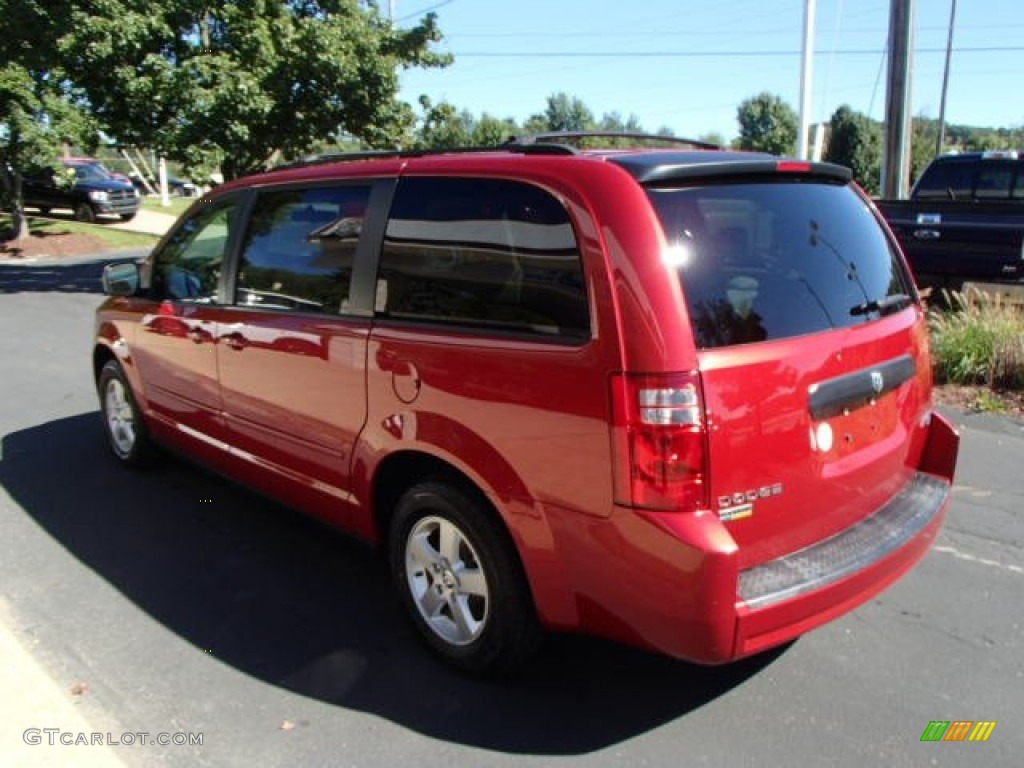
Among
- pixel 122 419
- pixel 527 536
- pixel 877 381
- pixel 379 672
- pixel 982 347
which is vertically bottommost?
pixel 379 672

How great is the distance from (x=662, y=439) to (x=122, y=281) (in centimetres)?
374

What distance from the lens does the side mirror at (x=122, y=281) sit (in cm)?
489

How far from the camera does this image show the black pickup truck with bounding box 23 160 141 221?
26.3 metres

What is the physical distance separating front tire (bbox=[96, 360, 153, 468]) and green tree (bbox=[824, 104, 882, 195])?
4016 cm

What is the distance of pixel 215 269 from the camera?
167 inches

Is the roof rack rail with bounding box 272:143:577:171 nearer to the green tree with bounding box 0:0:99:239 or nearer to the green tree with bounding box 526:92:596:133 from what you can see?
the green tree with bounding box 0:0:99:239

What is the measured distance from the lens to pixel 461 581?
9.86ft

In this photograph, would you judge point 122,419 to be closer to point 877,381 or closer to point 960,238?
point 877,381

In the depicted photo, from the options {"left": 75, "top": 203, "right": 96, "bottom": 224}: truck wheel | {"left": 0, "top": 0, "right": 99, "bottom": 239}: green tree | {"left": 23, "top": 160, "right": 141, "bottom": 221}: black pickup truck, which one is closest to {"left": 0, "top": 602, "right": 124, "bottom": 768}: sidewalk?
{"left": 0, "top": 0, "right": 99, "bottom": 239}: green tree

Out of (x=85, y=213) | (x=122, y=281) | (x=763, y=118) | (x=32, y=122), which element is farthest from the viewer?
(x=763, y=118)

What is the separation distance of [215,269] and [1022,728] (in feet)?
12.6

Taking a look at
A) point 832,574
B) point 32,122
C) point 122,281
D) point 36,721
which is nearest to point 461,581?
point 832,574
